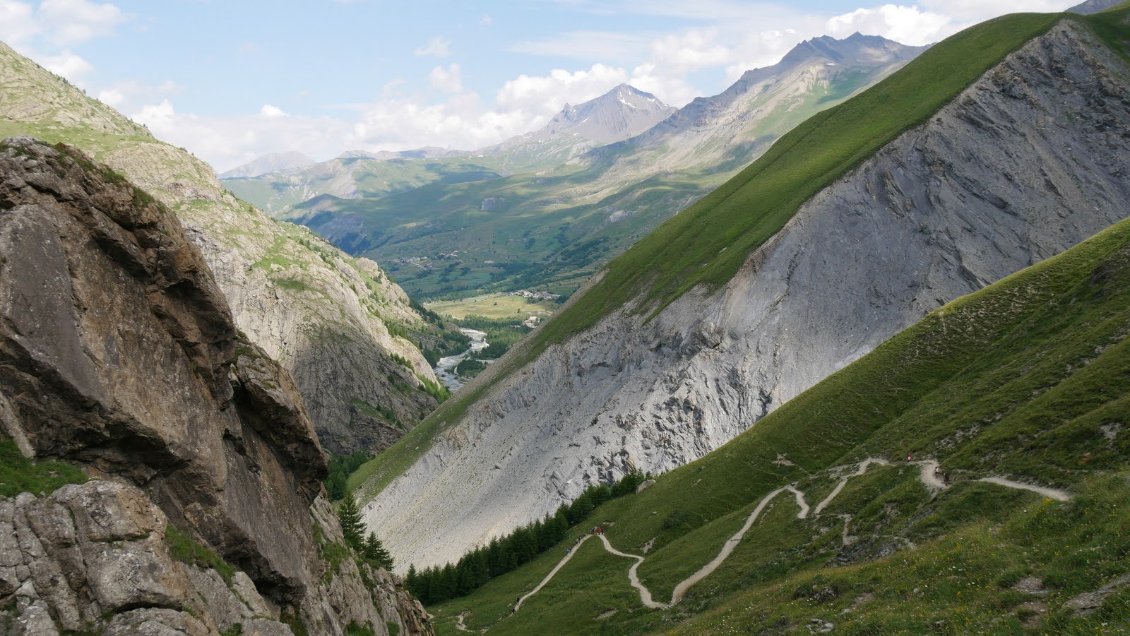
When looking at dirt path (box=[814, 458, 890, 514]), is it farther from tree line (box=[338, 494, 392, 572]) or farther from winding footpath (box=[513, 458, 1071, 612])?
tree line (box=[338, 494, 392, 572])

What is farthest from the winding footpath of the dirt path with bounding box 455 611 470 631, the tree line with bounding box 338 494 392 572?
the tree line with bounding box 338 494 392 572

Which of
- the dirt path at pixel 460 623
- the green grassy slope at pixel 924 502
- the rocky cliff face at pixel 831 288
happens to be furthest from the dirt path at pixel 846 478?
the dirt path at pixel 460 623

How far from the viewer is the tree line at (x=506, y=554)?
344 ft

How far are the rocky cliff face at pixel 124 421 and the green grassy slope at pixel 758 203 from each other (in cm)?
10132

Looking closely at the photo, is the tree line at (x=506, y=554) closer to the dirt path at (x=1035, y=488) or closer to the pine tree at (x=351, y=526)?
the pine tree at (x=351, y=526)

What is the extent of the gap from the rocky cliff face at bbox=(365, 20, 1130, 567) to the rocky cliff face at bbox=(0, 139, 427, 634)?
81.7 metres

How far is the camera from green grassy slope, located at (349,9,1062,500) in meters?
137

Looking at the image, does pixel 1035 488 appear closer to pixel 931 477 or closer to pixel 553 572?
pixel 931 477

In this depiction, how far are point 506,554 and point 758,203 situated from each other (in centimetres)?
9282

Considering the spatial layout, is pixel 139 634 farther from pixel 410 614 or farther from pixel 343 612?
pixel 410 614

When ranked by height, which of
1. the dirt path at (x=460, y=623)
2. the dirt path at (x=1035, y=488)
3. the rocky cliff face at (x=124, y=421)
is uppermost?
the rocky cliff face at (x=124, y=421)

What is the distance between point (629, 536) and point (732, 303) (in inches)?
1937

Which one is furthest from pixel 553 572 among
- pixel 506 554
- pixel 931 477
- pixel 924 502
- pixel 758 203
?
pixel 758 203

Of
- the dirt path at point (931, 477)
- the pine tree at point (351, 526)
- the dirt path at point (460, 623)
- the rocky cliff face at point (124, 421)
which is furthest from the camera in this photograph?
the dirt path at point (460, 623)
